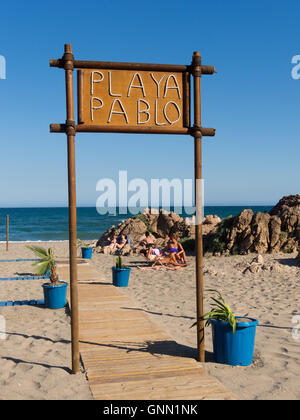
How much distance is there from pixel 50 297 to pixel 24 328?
146 centimetres

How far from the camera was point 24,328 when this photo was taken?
6859 mm

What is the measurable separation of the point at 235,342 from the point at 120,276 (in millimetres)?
5989

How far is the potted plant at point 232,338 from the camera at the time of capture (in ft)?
15.6

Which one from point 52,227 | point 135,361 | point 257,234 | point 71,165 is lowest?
point 52,227

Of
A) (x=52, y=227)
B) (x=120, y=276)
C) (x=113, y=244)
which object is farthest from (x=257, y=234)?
(x=52, y=227)

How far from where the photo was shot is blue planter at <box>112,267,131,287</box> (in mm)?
10457

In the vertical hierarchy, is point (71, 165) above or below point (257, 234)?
above

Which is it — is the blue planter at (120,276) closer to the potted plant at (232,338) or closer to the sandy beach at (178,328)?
the sandy beach at (178,328)

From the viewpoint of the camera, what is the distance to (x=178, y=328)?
677 cm

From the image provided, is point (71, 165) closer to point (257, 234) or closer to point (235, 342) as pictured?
point (235, 342)

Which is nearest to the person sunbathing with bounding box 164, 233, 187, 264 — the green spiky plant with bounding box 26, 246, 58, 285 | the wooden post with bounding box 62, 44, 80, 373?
the green spiky plant with bounding box 26, 246, 58, 285

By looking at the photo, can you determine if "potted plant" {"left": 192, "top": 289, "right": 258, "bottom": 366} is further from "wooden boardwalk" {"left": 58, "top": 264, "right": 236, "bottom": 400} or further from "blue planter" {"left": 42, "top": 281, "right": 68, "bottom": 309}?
"blue planter" {"left": 42, "top": 281, "right": 68, "bottom": 309}
